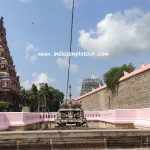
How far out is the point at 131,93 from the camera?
36906 mm

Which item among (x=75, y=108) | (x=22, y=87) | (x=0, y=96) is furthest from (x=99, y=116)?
(x=22, y=87)

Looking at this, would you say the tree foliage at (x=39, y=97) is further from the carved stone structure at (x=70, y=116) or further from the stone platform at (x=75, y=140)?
the stone platform at (x=75, y=140)

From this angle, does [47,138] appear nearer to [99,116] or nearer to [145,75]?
[145,75]

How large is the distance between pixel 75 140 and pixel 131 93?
31491mm

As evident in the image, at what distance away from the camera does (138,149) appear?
590cm

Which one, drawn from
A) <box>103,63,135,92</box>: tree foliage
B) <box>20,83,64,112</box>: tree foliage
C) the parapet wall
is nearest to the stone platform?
the parapet wall

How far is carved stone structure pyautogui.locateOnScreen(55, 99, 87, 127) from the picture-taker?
24.3m

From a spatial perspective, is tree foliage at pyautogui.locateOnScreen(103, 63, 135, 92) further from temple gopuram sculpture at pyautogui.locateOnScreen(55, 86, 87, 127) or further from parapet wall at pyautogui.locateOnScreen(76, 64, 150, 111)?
temple gopuram sculpture at pyautogui.locateOnScreen(55, 86, 87, 127)

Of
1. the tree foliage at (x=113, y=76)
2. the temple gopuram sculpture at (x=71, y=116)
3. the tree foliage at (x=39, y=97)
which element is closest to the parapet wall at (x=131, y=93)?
the tree foliage at (x=113, y=76)

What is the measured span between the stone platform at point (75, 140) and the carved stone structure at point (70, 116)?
1819 centimetres

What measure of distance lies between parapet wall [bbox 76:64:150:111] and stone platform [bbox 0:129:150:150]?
25.8m

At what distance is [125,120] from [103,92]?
26.1 m

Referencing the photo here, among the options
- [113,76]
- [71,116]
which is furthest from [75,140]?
[113,76]

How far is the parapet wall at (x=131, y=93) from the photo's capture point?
3271cm
